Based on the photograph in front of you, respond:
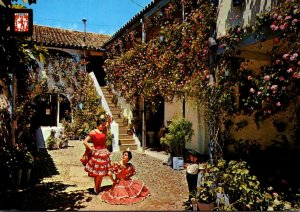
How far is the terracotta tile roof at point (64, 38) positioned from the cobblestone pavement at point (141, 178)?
8.32 m

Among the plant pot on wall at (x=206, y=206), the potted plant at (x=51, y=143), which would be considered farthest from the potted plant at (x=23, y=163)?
the potted plant at (x=51, y=143)

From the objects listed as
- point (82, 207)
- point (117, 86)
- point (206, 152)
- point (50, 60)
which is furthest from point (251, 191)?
point (50, 60)

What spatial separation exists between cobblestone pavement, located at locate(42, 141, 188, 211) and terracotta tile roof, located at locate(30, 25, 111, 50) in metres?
8.32

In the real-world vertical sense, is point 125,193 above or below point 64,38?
below

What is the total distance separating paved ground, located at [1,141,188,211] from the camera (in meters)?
6.17

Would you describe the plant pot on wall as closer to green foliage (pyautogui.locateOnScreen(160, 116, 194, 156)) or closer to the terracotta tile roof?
green foliage (pyautogui.locateOnScreen(160, 116, 194, 156))

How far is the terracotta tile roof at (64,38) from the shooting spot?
59.2 ft

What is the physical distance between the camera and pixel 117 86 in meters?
16.2

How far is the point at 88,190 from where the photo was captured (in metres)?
7.46

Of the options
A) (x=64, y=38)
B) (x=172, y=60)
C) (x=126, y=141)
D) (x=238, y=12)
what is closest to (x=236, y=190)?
(x=238, y=12)

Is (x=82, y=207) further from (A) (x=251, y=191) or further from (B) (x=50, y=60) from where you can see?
(B) (x=50, y=60)

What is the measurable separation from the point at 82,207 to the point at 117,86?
10.6m

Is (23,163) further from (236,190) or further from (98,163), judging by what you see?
(236,190)

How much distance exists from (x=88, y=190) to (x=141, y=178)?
1764 mm
